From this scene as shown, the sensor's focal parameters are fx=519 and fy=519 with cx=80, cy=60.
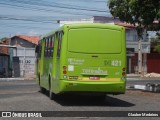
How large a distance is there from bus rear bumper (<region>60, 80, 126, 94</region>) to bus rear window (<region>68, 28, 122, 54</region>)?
1216 mm

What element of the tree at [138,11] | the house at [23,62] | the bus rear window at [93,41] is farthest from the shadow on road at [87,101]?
the house at [23,62]

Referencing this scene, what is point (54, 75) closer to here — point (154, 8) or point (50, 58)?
point (50, 58)

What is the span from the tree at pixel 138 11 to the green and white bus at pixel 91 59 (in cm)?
822

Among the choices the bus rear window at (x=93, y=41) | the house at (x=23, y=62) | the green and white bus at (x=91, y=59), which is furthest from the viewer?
the house at (x=23, y=62)

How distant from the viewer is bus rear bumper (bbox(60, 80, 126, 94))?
19.2 meters

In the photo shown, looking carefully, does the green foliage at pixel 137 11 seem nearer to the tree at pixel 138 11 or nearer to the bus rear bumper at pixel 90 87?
the tree at pixel 138 11

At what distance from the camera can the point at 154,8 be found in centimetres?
2844

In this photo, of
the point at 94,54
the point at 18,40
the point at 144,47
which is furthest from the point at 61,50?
the point at 18,40

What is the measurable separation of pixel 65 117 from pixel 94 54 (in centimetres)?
483

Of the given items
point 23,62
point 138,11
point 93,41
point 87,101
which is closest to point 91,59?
point 93,41

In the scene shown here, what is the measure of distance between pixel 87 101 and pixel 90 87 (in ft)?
6.89

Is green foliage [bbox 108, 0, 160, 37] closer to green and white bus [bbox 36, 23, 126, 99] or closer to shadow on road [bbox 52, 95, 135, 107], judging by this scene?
shadow on road [bbox 52, 95, 135, 107]

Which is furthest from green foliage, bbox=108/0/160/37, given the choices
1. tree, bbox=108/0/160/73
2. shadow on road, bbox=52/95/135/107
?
shadow on road, bbox=52/95/135/107

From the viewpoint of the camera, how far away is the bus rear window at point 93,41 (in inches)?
767
